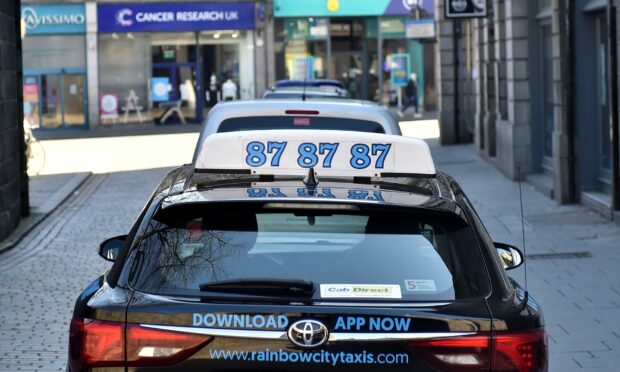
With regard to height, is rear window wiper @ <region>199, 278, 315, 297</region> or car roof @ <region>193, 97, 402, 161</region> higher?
car roof @ <region>193, 97, 402, 161</region>

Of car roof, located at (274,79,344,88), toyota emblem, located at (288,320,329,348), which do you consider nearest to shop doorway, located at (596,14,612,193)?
car roof, located at (274,79,344,88)

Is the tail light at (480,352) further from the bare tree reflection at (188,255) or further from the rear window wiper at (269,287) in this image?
the bare tree reflection at (188,255)

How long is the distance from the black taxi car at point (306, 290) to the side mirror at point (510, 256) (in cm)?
94

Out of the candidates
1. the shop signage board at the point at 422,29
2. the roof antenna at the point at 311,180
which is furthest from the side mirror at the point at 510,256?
the shop signage board at the point at 422,29

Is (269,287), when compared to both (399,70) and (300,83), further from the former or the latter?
(399,70)

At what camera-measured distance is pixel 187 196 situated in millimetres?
4426

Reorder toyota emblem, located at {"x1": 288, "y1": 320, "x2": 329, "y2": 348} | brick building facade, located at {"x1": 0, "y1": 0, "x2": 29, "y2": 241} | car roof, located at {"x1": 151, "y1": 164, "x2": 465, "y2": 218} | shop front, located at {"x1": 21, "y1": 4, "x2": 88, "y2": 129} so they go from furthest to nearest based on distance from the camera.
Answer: shop front, located at {"x1": 21, "y1": 4, "x2": 88, "y2": 129}, brick building facade, located at {"x1": 0, "y1": 0, "x2": 29, "y2": 241}, car roof, located at {"x1": 151, "y1": 164, "x2": 465, "y2": 218}, toyota emblem, located at {"x1": 288, "y1": 320, "x2": 329, "y2": 348}

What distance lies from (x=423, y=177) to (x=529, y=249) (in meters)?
8.34

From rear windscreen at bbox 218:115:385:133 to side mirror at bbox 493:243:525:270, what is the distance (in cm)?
293

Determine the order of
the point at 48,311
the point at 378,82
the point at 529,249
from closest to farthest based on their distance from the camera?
the point at 48,311, the point at 529,249, the point at 378,82

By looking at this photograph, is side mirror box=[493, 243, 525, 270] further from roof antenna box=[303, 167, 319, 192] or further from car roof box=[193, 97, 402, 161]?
car roof box=[193, 97, 402, 161]

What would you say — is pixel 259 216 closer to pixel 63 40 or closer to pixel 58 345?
pixel 58 345

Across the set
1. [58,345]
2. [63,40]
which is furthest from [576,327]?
[63,40]

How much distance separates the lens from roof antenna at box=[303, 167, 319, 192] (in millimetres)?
4566
